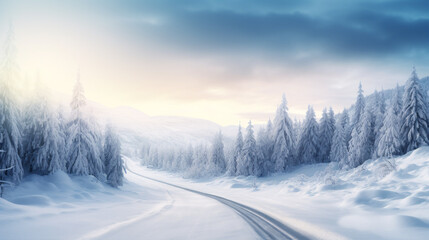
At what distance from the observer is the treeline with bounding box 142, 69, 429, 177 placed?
31.2 metres

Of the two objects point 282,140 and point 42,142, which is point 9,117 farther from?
point 282,140

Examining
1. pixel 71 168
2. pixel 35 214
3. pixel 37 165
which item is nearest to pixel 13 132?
pixel 37 165

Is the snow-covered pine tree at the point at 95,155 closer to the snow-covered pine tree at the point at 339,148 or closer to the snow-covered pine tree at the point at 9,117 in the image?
the snow-covered pine tree at the point at 9,117

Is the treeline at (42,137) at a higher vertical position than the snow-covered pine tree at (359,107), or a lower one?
lower

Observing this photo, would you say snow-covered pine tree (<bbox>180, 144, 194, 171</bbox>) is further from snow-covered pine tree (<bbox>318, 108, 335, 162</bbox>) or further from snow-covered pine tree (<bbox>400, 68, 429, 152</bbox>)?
snow-covered pine tree (<bbox>400, 68, 429, 152</bbox>)

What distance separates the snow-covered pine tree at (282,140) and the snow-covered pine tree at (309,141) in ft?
12.1

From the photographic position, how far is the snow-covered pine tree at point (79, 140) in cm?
2455

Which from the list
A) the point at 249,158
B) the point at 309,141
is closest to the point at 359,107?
the point at 309,141

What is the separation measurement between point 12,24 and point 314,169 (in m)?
48.0

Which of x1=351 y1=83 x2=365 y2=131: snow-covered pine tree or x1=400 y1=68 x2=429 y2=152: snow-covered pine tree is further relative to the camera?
x1=351 y1=83 x2=365 y2=131: snow-covered pine tree

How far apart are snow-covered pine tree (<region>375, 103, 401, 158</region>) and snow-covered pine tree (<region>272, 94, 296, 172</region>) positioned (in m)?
16.0

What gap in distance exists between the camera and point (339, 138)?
46.5 meters

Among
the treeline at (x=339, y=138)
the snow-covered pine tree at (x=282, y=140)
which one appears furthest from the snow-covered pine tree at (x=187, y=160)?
the snow-covered pine tree at (x=282, y=140)

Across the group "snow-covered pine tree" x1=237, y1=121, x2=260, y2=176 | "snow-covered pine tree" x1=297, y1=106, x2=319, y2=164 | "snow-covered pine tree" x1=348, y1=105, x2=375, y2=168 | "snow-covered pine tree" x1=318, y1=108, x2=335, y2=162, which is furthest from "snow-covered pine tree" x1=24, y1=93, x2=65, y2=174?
"snow-covered pine tree" x1=318, y1=108, x2=335, y2=162
